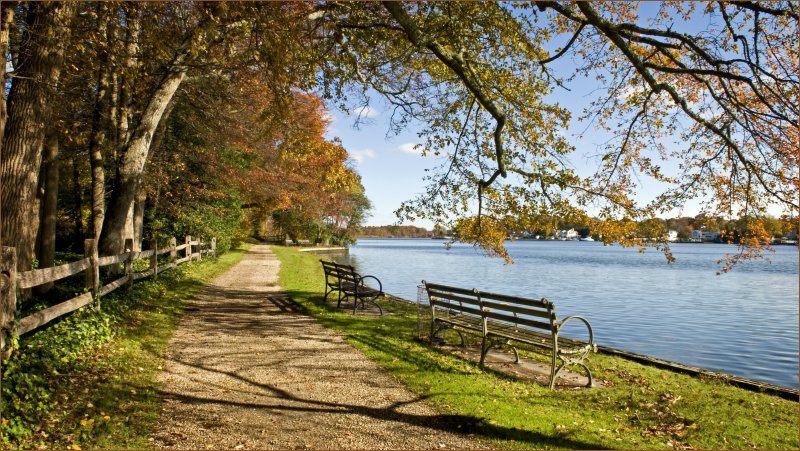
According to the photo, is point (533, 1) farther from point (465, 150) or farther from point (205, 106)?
point (205, 106)

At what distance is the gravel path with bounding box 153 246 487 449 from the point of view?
4.43 m

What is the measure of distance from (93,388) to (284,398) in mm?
1917

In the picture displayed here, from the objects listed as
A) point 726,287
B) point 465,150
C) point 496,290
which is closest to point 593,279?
point 726,287

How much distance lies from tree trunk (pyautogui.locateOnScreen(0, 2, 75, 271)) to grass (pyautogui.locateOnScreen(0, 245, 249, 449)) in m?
1.50

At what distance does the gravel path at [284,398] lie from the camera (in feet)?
14.5

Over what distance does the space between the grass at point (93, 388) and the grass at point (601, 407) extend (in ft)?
9.43

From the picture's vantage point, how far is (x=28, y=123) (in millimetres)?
7160

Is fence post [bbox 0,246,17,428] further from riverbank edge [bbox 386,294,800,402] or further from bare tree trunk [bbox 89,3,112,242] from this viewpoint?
riverbank edge [bbox 386,294,800,402]

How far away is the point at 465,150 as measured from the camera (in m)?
10.4

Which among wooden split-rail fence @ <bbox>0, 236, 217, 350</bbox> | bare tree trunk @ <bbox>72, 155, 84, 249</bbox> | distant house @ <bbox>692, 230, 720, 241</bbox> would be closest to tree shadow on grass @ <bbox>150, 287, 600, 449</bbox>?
wooden split-rail fence @ <bbox>0, 236, 217, 350</bbox>

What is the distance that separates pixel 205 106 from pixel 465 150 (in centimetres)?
942

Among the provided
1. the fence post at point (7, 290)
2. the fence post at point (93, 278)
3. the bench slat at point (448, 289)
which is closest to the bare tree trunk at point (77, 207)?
the fence post at point (93, 278)

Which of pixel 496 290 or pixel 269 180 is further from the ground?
pixel 269 180

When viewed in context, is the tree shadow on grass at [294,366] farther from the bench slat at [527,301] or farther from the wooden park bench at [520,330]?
the bench slat at [527,301]
